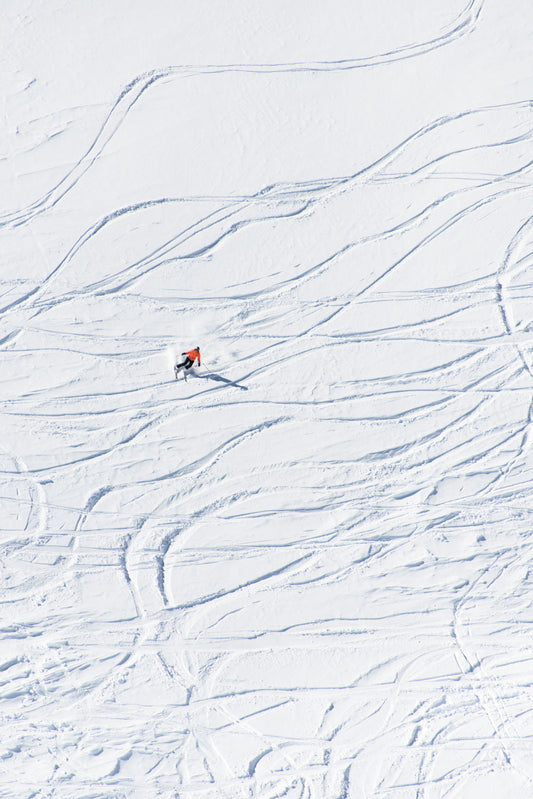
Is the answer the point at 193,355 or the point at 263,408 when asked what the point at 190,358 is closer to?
the point at 193,355

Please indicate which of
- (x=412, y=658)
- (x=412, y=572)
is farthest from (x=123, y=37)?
(x=412, y=658)

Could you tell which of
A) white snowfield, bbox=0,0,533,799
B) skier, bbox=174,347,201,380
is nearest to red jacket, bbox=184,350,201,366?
skier, bbox=174,347,201,380

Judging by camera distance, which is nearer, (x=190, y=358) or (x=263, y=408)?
(x=190, y=358)

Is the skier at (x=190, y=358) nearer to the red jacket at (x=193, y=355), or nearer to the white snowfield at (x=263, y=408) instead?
the red jacket at (x=193, y=355)

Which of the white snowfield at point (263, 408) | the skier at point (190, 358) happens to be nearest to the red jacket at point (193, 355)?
the skier at point (190, 358)

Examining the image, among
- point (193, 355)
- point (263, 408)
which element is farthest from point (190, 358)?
point (263, 408)

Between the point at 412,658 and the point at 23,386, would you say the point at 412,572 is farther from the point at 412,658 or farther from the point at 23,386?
the point at 23,386

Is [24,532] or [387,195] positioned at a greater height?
[387,195]

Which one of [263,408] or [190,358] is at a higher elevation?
[190,358]
